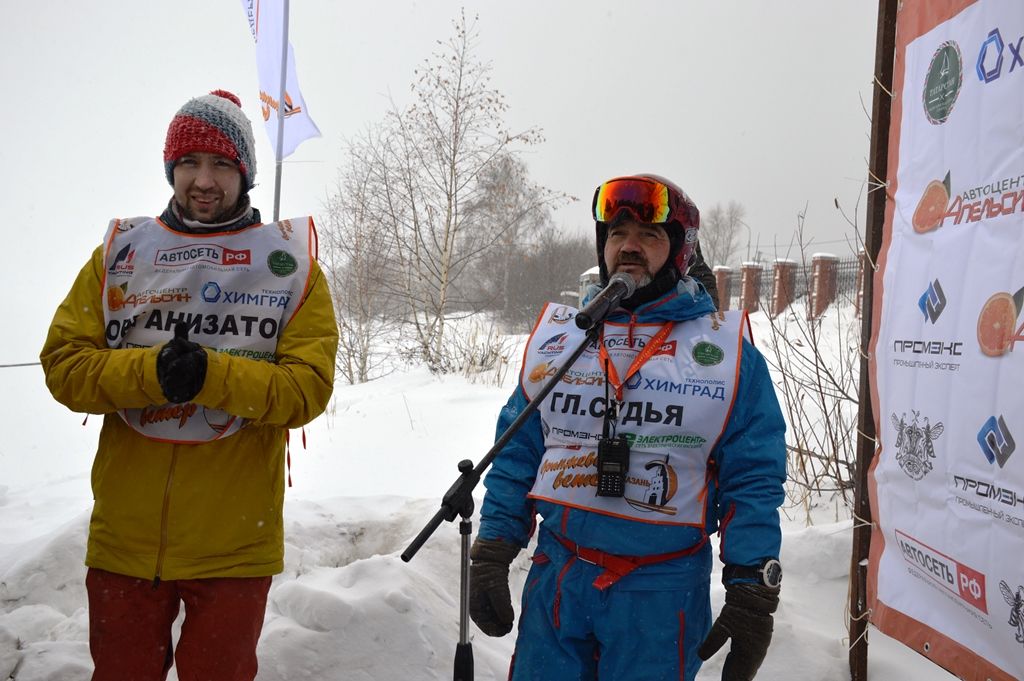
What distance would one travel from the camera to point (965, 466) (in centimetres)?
221

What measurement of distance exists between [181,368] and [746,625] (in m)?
1.49

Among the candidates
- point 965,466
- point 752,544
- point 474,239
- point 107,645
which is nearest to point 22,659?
point 107,645

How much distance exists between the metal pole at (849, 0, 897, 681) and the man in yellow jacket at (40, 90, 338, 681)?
6.90ft

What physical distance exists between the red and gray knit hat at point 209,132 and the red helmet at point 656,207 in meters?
1.04

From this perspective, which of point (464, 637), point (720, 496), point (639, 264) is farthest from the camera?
point (639, 264)

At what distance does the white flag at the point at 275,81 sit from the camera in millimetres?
6328

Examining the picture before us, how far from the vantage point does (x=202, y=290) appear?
202 centimetres

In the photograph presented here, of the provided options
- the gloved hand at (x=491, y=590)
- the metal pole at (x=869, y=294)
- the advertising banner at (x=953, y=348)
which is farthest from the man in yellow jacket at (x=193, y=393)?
the metal pole at (x=869, y=294)

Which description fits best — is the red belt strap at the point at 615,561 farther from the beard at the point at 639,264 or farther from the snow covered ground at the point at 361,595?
the snow covered ground at the point at 361,595

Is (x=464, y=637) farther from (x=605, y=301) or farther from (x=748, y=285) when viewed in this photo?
(x=748, y=285)

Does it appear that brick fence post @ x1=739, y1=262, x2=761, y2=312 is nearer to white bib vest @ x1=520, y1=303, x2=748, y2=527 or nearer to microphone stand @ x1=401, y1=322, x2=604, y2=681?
white bib vest @ x1=520, y1=303, x2=748, y2=527

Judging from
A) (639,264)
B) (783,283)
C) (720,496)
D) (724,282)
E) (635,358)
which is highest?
(724,282)

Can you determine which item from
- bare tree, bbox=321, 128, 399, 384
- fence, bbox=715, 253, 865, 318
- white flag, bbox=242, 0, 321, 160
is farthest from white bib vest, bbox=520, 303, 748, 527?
bare tree, bbox=321, 128, 399, 384

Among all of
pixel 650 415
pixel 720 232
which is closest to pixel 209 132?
pixel 650 415
